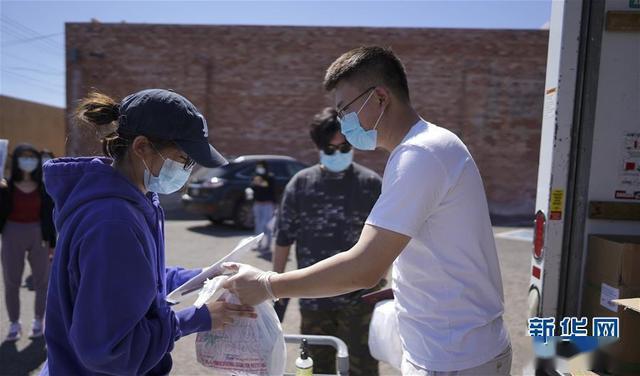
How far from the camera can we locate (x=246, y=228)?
11.1m

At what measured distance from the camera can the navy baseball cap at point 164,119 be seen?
4.90 feet

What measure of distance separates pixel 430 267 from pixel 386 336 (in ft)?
1.84

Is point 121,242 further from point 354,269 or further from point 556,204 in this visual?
point 556,204

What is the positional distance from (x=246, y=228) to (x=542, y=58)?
1189cm

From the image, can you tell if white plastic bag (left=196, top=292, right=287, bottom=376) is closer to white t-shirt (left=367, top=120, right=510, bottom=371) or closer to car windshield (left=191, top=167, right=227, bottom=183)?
white t-shirt (left=367, top=120, right=510, bottom=371)

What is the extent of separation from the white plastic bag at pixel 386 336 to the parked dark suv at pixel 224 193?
8600 mm

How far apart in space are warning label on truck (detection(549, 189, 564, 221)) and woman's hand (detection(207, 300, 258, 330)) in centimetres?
170

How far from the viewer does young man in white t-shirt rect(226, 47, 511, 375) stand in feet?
5.03

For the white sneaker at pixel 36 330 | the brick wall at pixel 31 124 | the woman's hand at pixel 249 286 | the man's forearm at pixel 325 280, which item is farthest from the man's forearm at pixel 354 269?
the brick wall at pixel 31 124

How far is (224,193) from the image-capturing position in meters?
10.6

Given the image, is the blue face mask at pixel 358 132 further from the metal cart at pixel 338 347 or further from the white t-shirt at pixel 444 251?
the metal cart at pixel 338 347

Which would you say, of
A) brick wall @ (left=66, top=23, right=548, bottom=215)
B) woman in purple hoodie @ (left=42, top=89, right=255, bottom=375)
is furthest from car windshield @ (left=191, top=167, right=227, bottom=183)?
woman in purple hoodie @ (left=42, top=89, right=255, bottom=375)

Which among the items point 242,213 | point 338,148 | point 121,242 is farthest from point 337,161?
point 242,213

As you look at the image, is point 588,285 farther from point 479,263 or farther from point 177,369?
point 177,369
